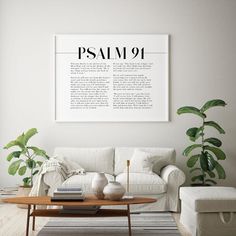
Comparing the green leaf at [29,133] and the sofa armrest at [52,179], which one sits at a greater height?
the green leaf at [29,133]

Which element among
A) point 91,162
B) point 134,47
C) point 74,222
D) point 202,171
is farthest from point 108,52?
point 74,222

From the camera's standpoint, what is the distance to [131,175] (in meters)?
6.30

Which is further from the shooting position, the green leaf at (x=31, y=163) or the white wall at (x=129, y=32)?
the white wall at (x=129, y=32)

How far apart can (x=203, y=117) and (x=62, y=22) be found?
88.6 inches

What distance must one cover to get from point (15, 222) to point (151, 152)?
2026 millimetres

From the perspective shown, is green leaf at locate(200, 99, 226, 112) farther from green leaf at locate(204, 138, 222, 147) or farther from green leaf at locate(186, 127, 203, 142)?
green leaf at locate(204, 138, 222, 147)

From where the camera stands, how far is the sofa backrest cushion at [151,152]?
6.71m

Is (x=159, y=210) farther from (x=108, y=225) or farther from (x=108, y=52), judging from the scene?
(x=108, y=52)

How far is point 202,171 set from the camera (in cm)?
680

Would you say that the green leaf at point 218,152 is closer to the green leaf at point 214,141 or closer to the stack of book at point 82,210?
the green leaf at point 214,141

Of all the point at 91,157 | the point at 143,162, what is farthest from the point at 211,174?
the point at 91,157

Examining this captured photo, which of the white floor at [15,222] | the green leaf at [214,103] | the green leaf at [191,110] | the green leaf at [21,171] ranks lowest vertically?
the white floor at [15,222]

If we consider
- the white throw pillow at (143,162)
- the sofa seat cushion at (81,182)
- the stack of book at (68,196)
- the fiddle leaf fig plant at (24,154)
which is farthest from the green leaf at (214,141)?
the stack of book at (68,196)

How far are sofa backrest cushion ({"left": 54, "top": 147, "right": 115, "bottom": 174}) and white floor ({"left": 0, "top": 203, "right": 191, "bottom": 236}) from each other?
2.90 ft
